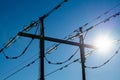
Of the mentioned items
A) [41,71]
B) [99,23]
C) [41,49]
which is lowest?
[41,71]

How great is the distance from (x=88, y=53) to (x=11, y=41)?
6.21 metres

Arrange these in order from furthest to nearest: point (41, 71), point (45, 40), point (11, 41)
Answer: point (11, 41) < point (45, 40) < point (41, 71)

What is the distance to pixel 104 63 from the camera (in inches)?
887

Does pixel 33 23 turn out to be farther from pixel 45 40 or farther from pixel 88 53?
pixel 88 53

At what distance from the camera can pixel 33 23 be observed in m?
23.0

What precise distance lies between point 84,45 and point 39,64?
5.03 metres

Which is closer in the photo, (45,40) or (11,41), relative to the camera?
(45,40)

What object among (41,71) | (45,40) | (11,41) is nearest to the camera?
(41,71)

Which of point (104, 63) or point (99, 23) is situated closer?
point (99, 23)

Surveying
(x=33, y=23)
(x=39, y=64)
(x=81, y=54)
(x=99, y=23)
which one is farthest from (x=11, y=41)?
(x=99, y=23)

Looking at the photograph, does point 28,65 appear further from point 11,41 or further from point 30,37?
point 30,37

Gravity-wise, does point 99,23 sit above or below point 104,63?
above

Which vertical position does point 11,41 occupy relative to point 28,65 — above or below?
above

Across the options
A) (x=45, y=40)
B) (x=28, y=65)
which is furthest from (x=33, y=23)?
(x=28, y=65)
